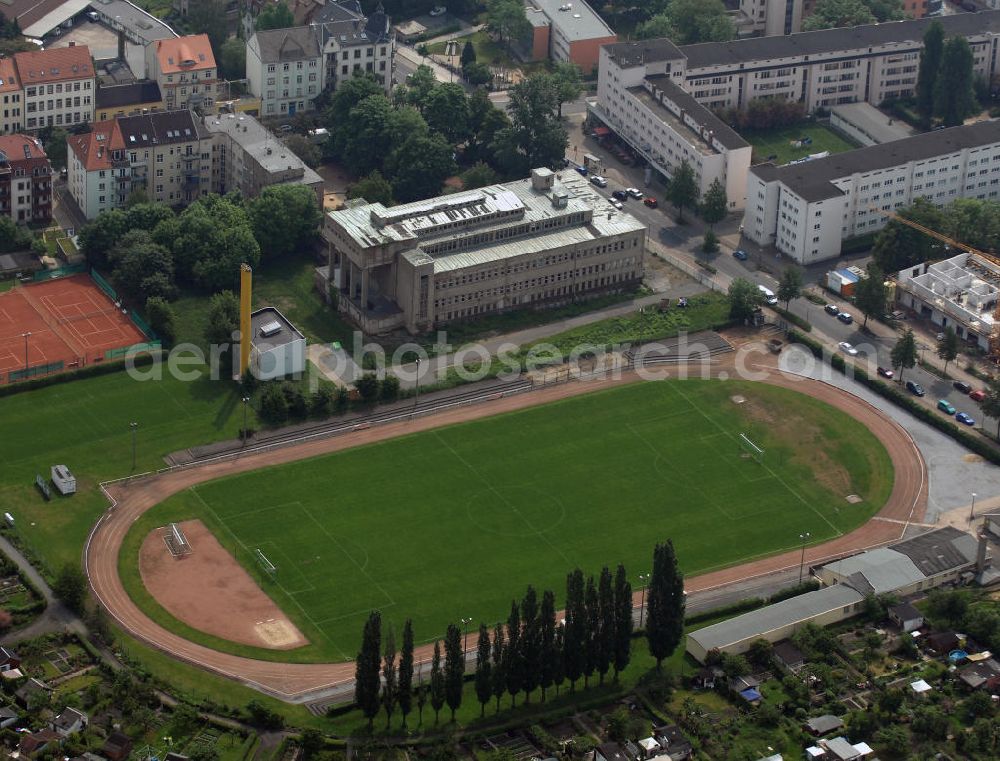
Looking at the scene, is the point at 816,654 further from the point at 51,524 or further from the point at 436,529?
the point at 51,524

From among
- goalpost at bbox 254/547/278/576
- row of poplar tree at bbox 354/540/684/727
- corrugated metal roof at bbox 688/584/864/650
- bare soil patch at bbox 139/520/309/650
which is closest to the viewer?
row of poplar tree at bbox 354/540/684/727

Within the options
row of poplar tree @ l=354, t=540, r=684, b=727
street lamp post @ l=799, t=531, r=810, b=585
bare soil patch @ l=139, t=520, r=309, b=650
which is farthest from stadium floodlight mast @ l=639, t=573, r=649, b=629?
bare soil patch @ l=139, t=520, r=309, b=650

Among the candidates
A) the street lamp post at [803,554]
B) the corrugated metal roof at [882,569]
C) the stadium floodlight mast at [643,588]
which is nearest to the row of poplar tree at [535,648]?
the stadium floodlight mast at [643,588]

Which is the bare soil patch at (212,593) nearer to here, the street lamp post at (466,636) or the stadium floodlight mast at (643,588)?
the street lamp post at (466,636)

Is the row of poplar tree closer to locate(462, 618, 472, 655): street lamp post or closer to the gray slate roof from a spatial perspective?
locate(462, 618, 472, 655): street lamp post

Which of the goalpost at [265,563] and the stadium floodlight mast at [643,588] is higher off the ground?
the goalpost at [265,563]

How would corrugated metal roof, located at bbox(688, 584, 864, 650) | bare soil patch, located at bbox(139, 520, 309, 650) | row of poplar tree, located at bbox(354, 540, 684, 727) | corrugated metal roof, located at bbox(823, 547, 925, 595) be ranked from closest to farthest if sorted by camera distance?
row of poplar tree, located at bbox(354, 540, 684, 727)
corrugated metal roof, located at bbox(688, 584, 864, 650)
bare soil patch, located at bbox(139, 520, 309, 650)
corrugated metal roof, located at bbox(823, 547, 925, 595)
